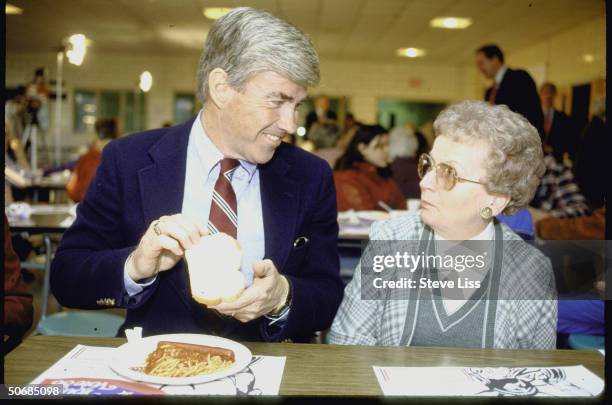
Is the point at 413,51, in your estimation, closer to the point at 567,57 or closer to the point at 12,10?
the point at 567,57

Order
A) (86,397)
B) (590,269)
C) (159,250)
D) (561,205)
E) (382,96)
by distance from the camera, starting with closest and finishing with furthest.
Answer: (86,397), (159,250), (590,269), (561,205), (382,96)

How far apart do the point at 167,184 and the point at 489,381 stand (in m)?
0.74

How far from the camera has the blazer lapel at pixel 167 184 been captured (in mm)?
1228

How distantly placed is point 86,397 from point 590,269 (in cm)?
158

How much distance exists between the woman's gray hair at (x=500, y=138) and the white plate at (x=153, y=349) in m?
0.63

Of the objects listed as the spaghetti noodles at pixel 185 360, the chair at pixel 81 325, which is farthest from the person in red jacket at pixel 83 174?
the spaghetti noodles at pixel 185 360

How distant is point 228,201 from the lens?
48.6 inches

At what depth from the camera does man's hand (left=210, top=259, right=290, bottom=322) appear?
1.01 meters

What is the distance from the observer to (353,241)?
261cm

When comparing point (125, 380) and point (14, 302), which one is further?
point (14, 302)

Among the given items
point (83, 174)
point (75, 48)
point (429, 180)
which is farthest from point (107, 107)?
point (429, 180)

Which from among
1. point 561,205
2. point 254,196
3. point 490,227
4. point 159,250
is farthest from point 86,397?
point 561,205

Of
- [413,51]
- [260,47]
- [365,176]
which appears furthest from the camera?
[413,51]

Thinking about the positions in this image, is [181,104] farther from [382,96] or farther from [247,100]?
[247,100]
